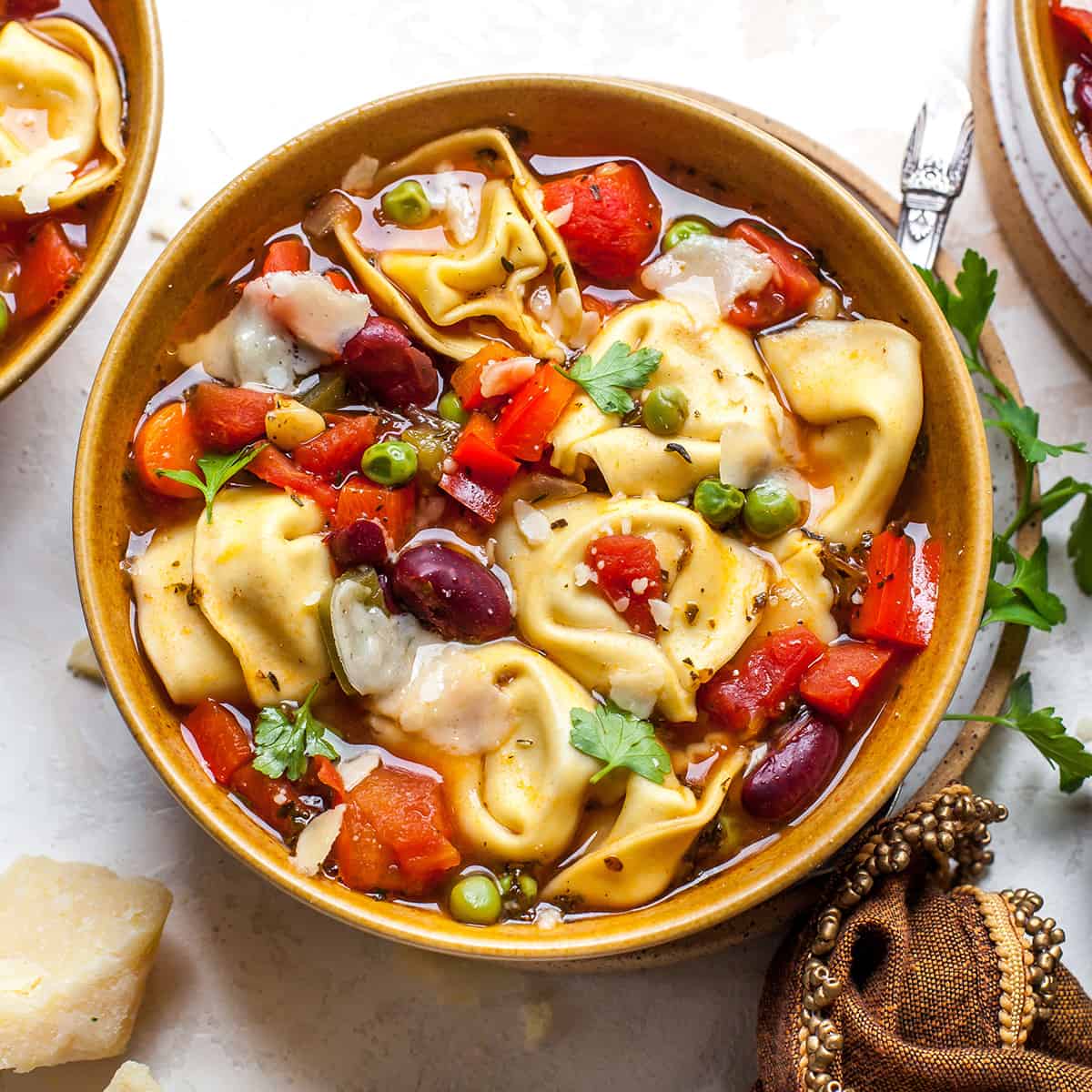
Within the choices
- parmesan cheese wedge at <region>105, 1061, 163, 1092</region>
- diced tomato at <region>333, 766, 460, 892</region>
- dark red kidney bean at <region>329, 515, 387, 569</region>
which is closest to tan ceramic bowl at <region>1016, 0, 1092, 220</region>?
dark red kidney bean at <region>329, 515, 387, 569</region>

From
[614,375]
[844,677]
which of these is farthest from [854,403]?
[844,677]

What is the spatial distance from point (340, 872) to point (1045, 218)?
143 inches

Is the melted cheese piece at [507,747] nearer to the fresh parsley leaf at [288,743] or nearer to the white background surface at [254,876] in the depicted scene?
the fresh parsley leaf at [288,743]

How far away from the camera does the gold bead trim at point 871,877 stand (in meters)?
4.51

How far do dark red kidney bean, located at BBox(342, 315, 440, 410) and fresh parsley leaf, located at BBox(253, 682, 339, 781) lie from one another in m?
1.07

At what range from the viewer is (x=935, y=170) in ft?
16.4

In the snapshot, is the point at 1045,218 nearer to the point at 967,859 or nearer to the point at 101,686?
the point at 967,859

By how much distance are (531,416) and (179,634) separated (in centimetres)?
140

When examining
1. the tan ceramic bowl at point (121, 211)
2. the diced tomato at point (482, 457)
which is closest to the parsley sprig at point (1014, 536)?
the diced tomato at point (482, 457)

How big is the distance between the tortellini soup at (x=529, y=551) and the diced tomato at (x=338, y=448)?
0.01m

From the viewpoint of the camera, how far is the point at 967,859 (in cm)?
493

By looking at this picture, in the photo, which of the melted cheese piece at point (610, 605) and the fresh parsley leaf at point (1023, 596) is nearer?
the melted cheese piece at point (610, 605)

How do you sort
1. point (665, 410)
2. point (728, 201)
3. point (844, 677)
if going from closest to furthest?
point (844, 677) < point (665, 410) < point (728, 201)

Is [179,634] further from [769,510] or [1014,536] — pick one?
[1014,536]
